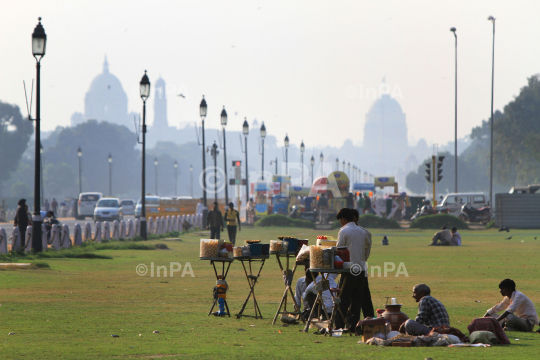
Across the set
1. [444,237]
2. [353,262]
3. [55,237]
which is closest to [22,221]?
[55,237]

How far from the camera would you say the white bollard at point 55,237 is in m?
23.4

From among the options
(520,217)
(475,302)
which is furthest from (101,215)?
(475,302)

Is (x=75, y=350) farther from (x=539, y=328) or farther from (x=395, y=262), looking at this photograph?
(x=395, y=262)

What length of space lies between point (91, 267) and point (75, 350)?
11372 mm

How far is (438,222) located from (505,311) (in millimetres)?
31083

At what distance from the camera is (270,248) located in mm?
10508

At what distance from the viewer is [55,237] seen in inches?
928

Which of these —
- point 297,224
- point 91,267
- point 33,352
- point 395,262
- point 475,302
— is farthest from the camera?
point 297,224

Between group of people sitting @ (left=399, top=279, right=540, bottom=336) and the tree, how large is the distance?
85.5 metres

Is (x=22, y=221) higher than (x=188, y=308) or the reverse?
higher

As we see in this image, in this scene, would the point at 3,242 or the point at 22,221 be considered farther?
the point at 22,221

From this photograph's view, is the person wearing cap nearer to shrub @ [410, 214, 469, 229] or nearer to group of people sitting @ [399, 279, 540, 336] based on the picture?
group of people sitting @ [399, 279, 540, 336]

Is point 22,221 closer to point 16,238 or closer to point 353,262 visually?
point 16,238

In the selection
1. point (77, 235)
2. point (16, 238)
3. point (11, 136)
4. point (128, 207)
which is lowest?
point (77, 235)
